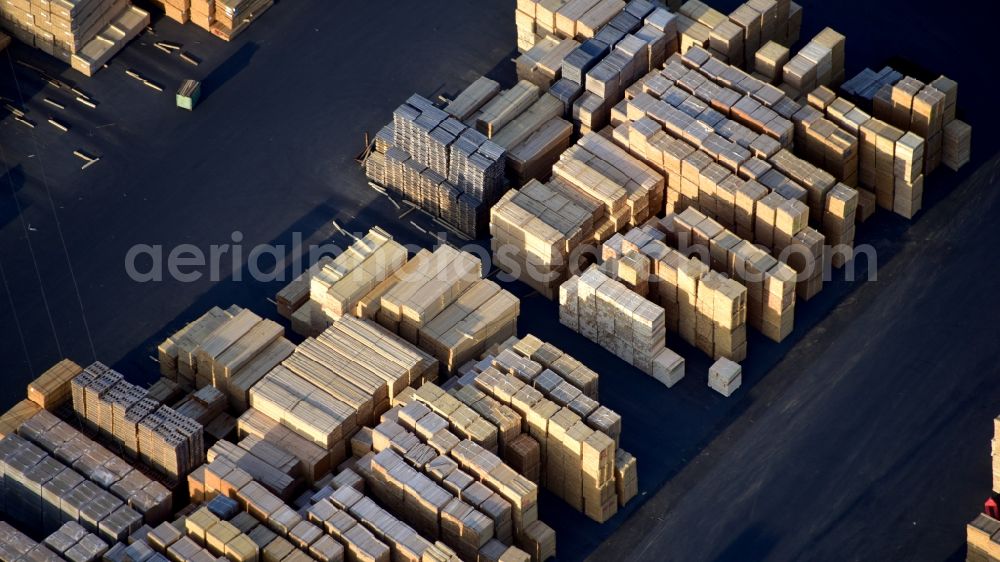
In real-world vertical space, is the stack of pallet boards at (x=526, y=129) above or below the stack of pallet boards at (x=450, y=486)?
above

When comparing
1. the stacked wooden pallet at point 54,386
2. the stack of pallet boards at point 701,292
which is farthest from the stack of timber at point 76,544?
the stack of pallet boards at point 701,292

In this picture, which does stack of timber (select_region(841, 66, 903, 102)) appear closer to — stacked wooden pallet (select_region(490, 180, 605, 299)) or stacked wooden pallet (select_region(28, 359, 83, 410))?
stacked wooden pallet (select_region(490, 180, 605, 299))

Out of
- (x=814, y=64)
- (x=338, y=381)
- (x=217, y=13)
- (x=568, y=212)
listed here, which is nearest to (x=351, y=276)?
(x=338, y=381)

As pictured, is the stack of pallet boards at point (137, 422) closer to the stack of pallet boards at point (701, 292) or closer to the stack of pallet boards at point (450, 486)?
the stack of pallet boards at point (450, 486)

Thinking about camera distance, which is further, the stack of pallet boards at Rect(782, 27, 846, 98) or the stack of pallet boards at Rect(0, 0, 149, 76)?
the stack of pallet boards at Rect(0, 0, 149, 76)

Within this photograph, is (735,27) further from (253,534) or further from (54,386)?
(54,386)
